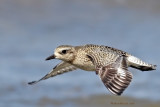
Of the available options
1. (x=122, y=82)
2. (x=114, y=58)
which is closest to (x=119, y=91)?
(x=122, y=82)

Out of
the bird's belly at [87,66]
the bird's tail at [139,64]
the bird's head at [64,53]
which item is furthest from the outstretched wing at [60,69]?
the bird's tail at [139,64]

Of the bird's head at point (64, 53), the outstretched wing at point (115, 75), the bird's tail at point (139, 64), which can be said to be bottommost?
the outstretched wing at point (115, 75)

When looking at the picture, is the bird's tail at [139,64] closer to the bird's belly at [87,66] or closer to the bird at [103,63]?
the bird at [103,63]

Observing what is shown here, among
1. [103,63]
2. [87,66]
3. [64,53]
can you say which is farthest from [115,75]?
[64,53]

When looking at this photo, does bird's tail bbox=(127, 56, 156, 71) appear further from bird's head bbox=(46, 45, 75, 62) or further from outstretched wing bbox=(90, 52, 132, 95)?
bird's head bbox=(46, 45, 75, 62)

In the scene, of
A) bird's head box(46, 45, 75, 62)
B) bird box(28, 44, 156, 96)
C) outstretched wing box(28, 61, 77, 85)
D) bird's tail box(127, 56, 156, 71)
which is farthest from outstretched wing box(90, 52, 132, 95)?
outstretched wing box(28, 61, 77, 85)

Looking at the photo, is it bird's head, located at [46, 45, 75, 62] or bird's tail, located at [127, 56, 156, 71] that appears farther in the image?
bird's head, located at [46, 45, 75, 62]
